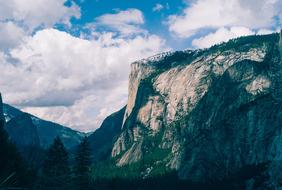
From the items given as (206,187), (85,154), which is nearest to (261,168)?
(206,187)

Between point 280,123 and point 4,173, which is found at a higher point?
point 280,123

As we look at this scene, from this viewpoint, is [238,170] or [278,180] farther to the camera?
[238,170]

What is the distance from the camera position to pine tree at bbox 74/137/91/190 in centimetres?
5662

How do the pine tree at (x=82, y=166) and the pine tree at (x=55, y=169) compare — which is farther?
the pine tree at (x=82, y=166)

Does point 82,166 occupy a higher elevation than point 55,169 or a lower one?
higher

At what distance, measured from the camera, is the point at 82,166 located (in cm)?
5725

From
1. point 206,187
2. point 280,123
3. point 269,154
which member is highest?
point 280,123

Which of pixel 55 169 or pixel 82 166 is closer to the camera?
pixel 55 169

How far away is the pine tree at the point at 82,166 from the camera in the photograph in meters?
56.6

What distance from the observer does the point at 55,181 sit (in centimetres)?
5538

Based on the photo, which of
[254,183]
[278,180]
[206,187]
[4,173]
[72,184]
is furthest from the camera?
[206,187]

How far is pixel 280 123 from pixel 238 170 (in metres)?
28.9

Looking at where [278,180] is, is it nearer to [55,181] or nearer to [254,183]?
[254,183]

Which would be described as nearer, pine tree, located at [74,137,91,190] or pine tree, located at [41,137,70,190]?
pine tree, located at [41,137,70,190]
